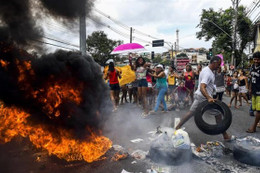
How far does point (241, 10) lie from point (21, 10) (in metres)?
42.7

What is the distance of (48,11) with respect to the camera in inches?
169

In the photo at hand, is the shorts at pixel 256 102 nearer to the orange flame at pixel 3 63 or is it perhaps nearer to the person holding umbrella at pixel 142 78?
the person holding umbrella at pixel 142 78

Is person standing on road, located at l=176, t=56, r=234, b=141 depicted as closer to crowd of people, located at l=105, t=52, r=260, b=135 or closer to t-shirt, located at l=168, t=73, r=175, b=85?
crowd of people, located at l=105, t=52, r=260, b=135

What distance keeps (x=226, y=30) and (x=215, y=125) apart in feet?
128

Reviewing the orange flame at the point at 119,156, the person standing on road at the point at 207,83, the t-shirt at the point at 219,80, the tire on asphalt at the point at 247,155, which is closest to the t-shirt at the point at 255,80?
the person standing on road at the point at 207,83

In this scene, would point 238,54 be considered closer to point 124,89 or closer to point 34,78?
point 124,89

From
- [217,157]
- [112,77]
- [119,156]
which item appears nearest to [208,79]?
[217,157]

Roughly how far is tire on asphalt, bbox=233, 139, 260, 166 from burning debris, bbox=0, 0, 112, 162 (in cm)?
245

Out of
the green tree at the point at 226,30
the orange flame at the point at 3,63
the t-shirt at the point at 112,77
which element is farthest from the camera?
the green tree at the point at 226,30

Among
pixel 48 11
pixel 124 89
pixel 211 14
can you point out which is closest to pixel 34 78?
pixel 48 11

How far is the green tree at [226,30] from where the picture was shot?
Result: 35.6 meters

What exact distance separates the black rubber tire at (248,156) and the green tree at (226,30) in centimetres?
3439

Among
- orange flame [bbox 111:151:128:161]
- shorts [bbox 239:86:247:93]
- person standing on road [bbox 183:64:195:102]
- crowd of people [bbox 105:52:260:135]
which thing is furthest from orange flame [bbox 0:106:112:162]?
shorts [bbox 239:86:247:93]

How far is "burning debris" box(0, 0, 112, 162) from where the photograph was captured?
3.81m
